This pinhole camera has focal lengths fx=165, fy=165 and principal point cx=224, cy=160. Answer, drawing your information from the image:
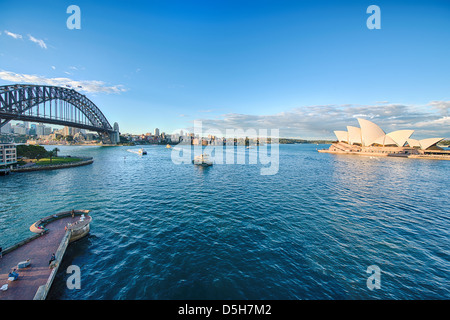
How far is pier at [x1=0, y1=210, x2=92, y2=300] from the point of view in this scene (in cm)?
1074

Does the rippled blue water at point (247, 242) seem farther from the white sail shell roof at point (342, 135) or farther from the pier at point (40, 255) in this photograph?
the white sail shell roof at point (342, 135)

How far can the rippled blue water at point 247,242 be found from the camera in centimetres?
1177

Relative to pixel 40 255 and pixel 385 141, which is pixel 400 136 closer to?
pixel 385 141

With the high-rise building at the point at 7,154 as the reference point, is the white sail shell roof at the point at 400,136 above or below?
above

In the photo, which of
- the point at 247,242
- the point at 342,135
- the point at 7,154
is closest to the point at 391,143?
the point at 342,135

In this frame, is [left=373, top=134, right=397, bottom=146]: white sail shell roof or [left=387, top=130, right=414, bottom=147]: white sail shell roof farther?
[left=373, top=134, right=397, bottom=146]: white sail shell roof

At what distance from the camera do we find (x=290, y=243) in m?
16.8

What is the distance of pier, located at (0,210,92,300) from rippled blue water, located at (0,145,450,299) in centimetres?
97

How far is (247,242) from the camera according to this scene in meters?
16.9

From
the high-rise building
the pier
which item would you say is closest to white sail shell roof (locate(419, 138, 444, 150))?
the pier

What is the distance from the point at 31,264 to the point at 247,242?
17919 millimetres

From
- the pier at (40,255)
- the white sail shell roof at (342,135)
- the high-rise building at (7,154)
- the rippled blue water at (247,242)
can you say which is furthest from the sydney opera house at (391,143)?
the high-rise building at (7,154)

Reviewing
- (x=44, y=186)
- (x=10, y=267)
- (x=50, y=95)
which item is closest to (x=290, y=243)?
(x=10, y=267)

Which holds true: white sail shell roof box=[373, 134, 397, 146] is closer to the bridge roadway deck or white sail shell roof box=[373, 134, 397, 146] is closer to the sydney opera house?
the sydney opera house
